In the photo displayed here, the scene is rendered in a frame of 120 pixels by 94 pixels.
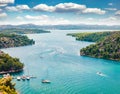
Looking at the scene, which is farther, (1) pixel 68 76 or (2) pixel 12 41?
(2) pixel 12 41

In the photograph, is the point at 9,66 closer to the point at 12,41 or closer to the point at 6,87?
the point at 6,87

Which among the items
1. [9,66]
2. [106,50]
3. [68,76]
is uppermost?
[106,50]

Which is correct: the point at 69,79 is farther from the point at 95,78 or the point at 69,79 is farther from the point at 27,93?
the point at 27,93

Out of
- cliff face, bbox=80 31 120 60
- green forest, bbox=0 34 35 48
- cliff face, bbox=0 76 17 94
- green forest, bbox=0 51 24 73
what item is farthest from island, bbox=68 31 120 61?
cliff face, bbox=0 76 17 94

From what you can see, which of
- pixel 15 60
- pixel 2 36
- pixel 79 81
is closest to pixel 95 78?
pixel 79 81

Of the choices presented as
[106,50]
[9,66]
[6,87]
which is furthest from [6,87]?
[106,50]

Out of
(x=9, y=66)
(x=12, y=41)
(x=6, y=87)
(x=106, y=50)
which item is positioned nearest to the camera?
(x=6, y=87)

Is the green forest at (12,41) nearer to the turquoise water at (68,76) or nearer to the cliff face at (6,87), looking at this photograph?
the turquoise water at (68,76)

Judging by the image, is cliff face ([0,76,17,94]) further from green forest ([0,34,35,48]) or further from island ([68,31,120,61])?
green forest ([0,34,35,48])
